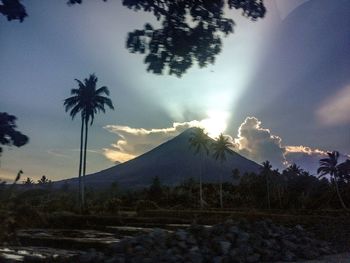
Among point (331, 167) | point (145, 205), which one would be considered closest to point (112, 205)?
point (145, 205)

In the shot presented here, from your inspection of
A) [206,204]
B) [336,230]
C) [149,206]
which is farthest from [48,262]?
[206,204]

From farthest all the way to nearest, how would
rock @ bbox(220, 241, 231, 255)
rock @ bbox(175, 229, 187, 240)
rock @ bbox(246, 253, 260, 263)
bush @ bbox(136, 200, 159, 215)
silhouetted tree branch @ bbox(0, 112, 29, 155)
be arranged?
1. bush @ bbox(136, 200, 159, 215)
2. rock @ bbox(175, 229, 187, 240)
3. rock @ bbox(246, 253, 260, 263)
4. rock @ bbox(220, 241, 231, 255)
5. silhouetted tree branch @ bbox(0, 112, 29, 155)

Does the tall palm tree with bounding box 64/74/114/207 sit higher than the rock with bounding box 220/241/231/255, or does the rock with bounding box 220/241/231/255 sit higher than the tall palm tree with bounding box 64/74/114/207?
the tall palm tree with bounding box 64/74/114/207

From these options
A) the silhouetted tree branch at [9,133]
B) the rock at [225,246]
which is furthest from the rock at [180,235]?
the silhouetted tree branch at [9,133]

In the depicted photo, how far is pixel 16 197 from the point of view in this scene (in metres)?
13.7

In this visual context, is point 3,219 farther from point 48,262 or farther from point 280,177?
point 280,177

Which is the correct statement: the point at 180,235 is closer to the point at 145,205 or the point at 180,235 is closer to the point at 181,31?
the point at 181,31

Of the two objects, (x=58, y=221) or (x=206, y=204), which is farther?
(x=206, y=204)

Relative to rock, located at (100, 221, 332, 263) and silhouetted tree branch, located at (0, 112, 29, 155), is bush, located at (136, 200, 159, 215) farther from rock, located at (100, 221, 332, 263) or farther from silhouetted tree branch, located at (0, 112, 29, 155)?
silhouetted tree branch, located at (0, 112, 29, 155)

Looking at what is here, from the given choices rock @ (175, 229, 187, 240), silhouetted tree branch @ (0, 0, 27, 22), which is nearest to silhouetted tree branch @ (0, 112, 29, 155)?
silhouetted tree branch @ (0, 0, 27, 22)

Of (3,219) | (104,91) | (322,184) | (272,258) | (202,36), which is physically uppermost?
(104,91)

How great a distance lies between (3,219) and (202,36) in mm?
7785

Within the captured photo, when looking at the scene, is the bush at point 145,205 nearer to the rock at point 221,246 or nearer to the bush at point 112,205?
the bush at point 112,205

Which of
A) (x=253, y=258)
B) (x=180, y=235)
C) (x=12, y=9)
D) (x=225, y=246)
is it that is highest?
(x=12, y=9)
